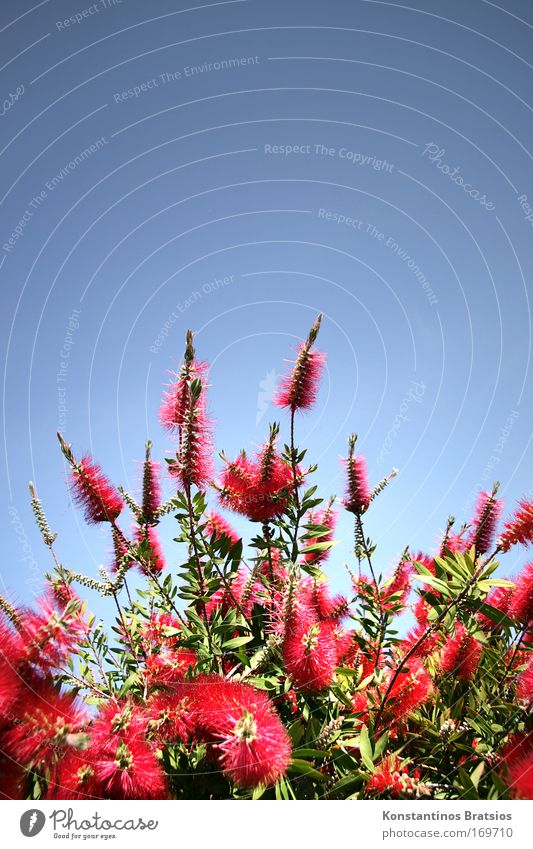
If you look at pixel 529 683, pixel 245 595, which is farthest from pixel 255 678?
pixel 529 683

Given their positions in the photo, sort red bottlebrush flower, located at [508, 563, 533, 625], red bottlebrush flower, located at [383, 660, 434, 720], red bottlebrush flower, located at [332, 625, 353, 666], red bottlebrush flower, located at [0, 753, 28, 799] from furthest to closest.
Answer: red bottlebrush flower, located at [332, 625, 353, 666] < red bottlebrush flower, located at [383, 660, 434, 720] < red bottlebrush flower, located at [508, 563, 533, 625] < red bottlebrush flower, located at [0, 753, 28, 799]

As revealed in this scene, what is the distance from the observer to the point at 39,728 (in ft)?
5.67

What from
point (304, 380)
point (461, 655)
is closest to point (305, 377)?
point (304, 380)

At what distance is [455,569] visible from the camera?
103 inches

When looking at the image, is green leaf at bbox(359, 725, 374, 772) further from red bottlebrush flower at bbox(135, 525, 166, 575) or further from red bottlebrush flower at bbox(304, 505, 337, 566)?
red bottlebrush flower at bbox(135, 525, 166, 575)

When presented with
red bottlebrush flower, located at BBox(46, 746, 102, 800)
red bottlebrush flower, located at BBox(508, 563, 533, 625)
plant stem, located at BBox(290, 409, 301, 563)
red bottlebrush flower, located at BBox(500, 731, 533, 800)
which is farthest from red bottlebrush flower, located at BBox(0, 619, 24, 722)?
red bottlebrush flower, located at BBox(508, 563, 533, 625)

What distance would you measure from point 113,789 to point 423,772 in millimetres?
1585

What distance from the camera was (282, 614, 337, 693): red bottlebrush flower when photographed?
2232 millimetres

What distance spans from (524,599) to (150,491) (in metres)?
2.24

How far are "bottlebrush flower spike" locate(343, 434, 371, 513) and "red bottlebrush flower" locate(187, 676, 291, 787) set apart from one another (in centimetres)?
152

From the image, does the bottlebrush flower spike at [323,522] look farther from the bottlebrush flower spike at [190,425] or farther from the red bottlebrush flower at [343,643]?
the bottlebrush flower spike at [190,425]

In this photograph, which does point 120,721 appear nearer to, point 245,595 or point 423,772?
point 245,595

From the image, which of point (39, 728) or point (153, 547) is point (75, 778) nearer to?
point (39, 728)

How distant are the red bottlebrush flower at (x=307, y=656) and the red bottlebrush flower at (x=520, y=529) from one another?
108cm
